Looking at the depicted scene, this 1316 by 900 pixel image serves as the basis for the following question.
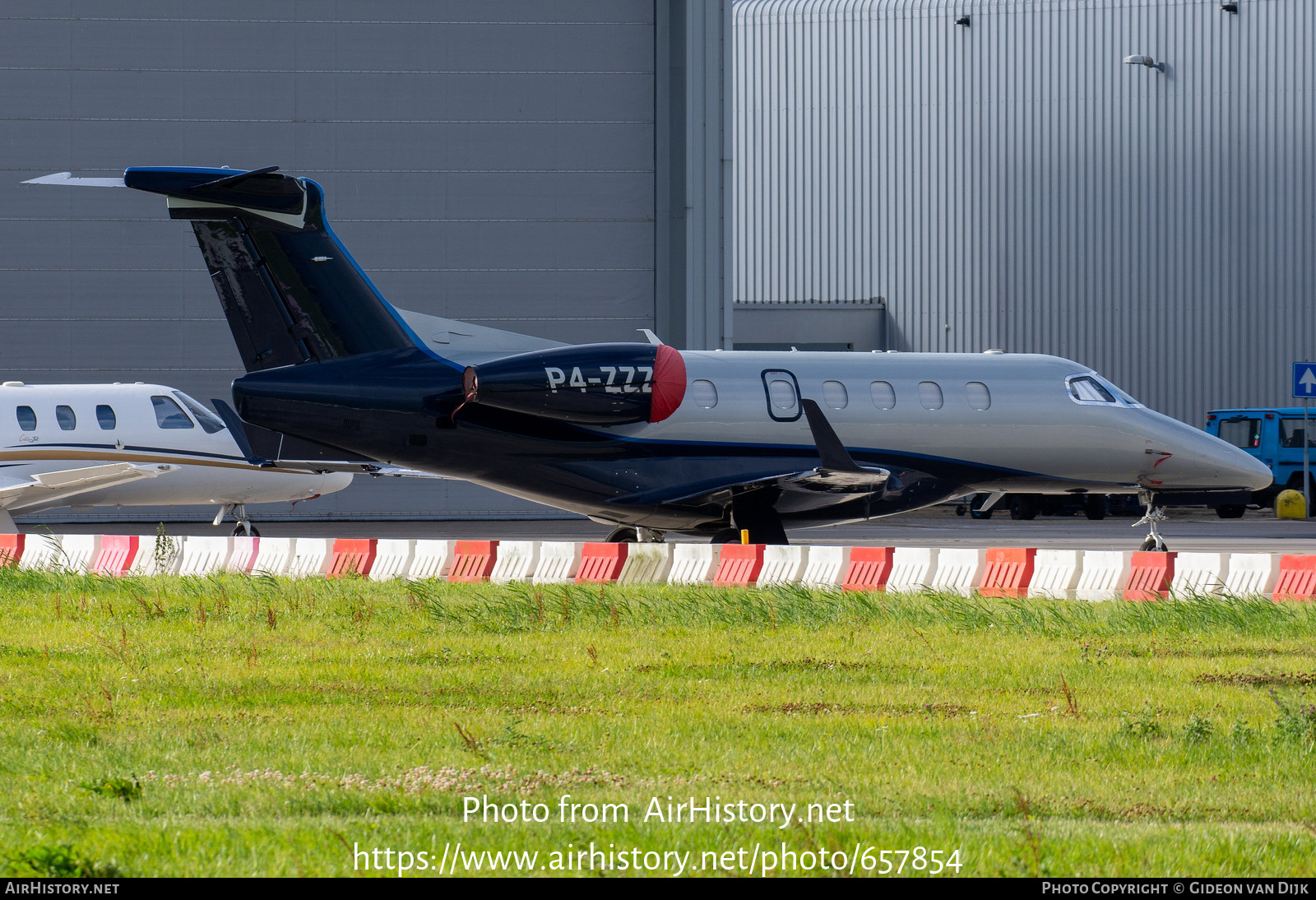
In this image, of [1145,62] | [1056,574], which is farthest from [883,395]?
[1145,62]

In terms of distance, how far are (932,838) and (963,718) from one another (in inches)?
100

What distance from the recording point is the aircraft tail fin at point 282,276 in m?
15.7

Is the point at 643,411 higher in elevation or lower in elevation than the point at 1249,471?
higher

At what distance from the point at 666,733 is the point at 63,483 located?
17.0 m

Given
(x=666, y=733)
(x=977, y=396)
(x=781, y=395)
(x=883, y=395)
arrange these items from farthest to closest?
(x=977, y=396)
(x=883, y=395)
(x=781, y=395)
(x=666, y=733)

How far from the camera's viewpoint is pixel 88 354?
32.5 meters

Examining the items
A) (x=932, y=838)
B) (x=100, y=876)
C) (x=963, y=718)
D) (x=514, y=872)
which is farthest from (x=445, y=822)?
(x=963, y=718)

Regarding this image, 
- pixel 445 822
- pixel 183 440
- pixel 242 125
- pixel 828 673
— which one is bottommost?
pixel 183 440

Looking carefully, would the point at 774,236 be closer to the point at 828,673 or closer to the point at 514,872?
the point at 828,673

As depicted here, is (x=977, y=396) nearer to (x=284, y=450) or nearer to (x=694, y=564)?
(x=694, y=564)

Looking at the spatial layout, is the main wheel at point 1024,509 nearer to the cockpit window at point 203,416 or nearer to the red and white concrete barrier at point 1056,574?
the cockpit window at point 203,416

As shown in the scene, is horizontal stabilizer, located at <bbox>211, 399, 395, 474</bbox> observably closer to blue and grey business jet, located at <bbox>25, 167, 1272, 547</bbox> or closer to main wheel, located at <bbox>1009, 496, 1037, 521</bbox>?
blue and grey business jet, located at <bbox>25, 167, 1272, 547</bbox>

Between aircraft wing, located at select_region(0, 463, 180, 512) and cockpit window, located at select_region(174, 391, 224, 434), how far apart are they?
5.89 feet

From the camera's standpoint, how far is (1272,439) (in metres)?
34.5
